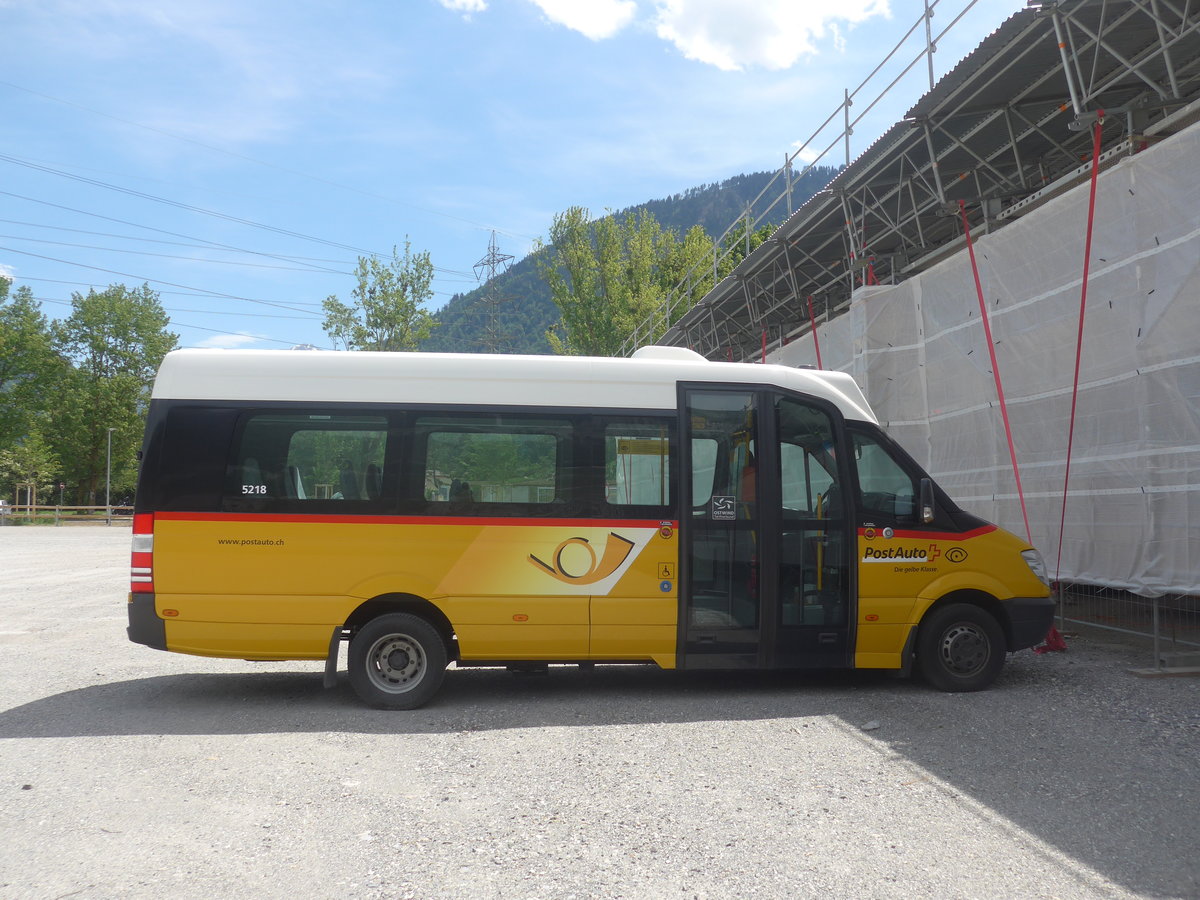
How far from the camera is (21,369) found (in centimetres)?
6069

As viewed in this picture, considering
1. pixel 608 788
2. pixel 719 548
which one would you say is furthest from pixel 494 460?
pixel 608 788

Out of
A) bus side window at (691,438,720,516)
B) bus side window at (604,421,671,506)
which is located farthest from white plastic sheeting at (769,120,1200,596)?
bus side window at (604,421,671,506)

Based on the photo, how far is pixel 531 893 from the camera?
358 centimetres

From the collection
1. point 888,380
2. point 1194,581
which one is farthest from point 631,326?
point 1194,581

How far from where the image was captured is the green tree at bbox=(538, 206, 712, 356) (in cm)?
4088

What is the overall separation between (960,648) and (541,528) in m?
3.40

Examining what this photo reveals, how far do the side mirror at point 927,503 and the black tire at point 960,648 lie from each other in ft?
2.30

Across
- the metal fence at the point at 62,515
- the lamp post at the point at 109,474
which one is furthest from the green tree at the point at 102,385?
the metal fence at the point at 62,515

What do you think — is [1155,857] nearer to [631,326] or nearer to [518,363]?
[518,363]

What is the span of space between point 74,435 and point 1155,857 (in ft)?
238

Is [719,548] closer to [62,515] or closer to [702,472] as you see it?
[702,472]

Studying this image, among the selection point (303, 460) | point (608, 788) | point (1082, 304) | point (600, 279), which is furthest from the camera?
point (600, 279)

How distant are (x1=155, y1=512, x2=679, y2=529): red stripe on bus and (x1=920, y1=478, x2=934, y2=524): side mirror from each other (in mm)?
1966

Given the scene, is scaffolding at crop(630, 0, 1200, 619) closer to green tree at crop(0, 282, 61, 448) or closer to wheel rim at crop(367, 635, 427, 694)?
wheel rim at crop(367, 635, 427, 694)
